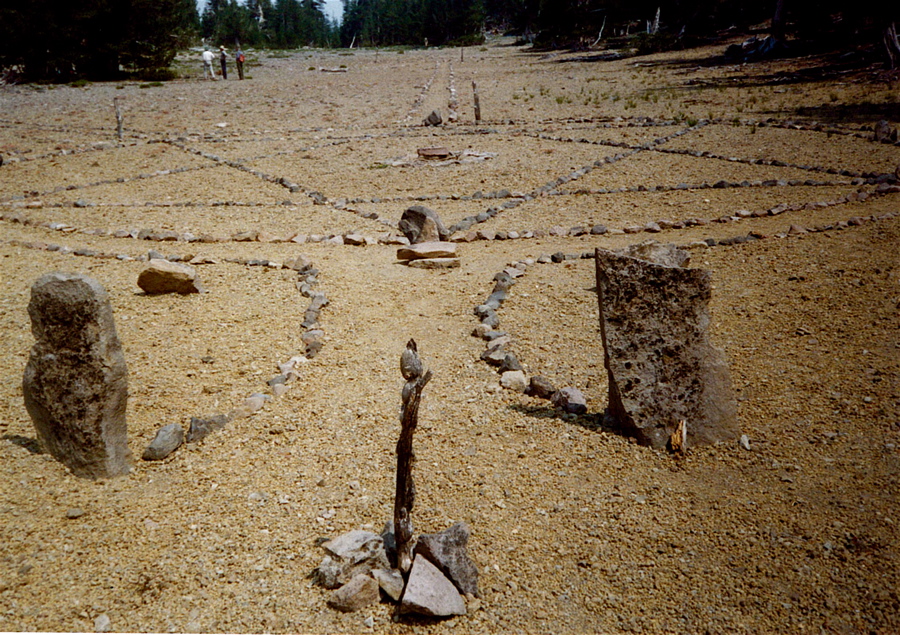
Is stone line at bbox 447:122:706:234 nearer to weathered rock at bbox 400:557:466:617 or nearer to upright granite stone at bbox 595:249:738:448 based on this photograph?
upright granite stone at bbox 595:249:738:448

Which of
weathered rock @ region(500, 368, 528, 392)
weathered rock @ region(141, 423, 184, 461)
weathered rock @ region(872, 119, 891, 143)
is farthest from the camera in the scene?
weathered rock @ region(872, 119, 891, 143)

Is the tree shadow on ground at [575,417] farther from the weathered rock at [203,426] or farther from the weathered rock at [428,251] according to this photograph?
the weathered rock at [428,251]

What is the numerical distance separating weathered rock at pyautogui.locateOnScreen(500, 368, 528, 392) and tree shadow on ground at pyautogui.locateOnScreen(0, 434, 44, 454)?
3619 mm

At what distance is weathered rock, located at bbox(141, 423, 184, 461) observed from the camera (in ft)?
16.4

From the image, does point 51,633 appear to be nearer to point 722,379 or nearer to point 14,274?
point 722,379

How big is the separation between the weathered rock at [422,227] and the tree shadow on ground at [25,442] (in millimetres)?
6060

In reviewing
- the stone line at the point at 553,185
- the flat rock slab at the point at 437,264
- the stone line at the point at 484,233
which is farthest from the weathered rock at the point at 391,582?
the stone line at the point at 553,185

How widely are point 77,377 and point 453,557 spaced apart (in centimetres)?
274

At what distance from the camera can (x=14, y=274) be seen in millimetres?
9016

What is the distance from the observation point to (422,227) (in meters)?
10.2

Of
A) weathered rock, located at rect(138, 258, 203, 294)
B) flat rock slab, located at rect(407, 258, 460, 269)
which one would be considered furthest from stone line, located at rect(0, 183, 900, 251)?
weathered rock, located at rect(138, 258, 203, 294)

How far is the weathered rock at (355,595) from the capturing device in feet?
11.9

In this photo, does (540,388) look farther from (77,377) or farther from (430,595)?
(77,377)

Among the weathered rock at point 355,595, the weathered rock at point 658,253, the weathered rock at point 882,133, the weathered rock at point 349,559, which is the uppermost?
the weathered rock at point 882,133
